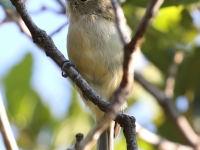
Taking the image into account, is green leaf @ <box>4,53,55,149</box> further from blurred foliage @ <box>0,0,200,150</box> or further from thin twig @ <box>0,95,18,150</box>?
thin twig @ <box>0,95,18,150</box>

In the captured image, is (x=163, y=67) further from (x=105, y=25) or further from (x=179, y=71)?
(x=105, y=25)

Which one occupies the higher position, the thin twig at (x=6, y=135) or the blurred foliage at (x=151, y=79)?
the thin twig at (x=6, y=135)

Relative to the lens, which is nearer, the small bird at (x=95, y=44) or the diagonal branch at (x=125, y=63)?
the diagonal branch at (x=125, y=63)

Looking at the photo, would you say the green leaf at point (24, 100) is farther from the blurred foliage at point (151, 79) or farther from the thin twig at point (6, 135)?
the thin twig at point (6, 135)

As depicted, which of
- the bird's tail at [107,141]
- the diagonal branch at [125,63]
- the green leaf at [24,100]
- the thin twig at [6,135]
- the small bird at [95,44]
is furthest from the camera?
the green leaf at [24,100]

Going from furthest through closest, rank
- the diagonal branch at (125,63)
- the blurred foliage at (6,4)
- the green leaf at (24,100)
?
the green leaf at (24,100), the blurred foliage at (6,4), the diagonal branch at (125,63)

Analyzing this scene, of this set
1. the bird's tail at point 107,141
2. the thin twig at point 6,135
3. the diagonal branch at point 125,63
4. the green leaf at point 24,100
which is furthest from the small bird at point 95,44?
the thin twig at point 6,135

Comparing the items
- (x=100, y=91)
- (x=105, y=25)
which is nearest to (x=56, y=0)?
(x=105, y=25)

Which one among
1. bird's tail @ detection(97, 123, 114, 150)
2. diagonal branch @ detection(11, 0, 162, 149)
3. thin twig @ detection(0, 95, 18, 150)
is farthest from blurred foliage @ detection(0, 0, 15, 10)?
bird's tail @ detection(97, 123, 114, 150)
